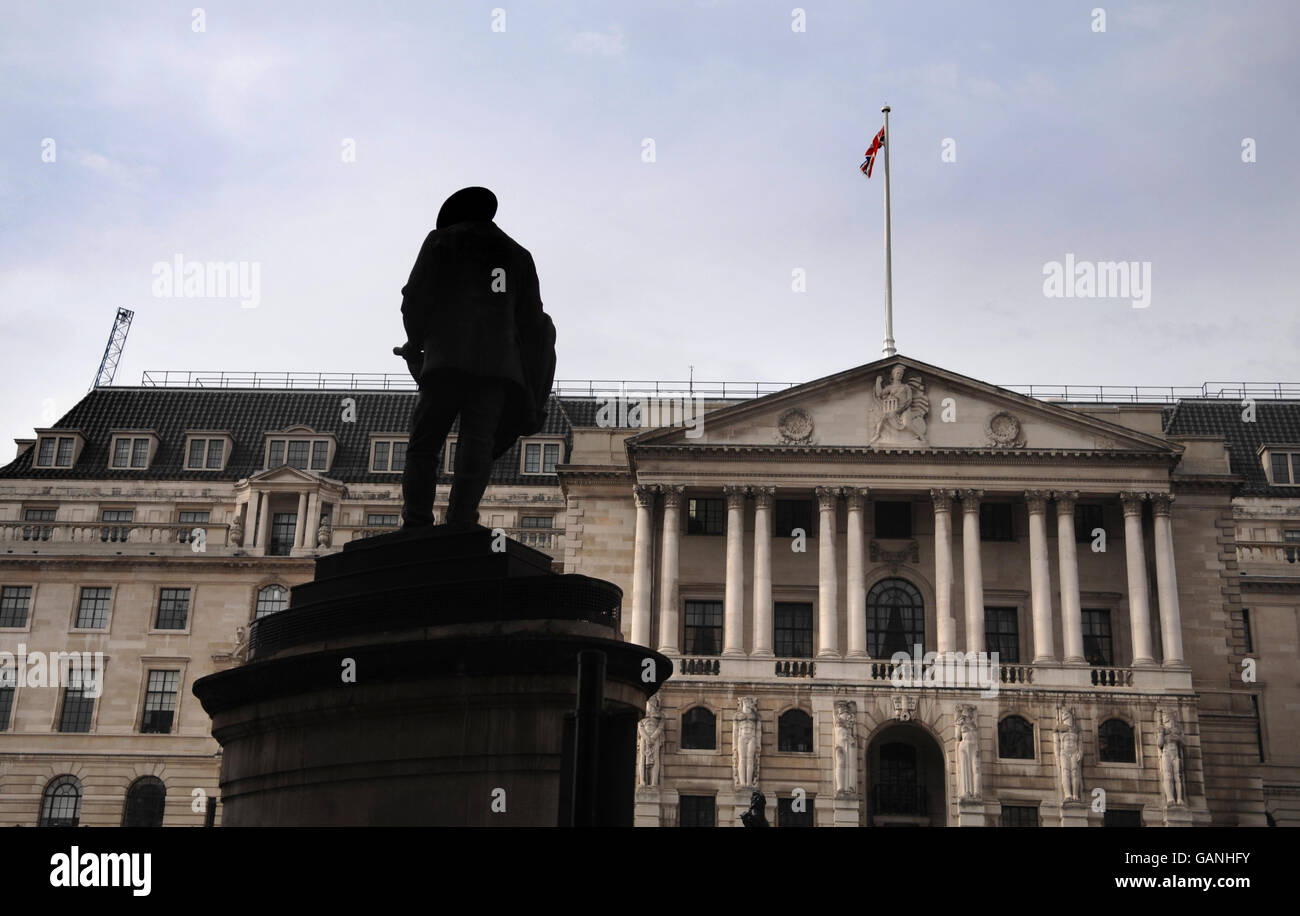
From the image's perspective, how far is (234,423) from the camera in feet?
261

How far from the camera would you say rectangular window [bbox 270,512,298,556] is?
6994 cm

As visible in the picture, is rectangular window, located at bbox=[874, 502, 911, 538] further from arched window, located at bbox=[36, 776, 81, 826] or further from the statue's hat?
the statue's hat

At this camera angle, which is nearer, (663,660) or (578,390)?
(663,660)

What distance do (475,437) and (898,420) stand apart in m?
46.2

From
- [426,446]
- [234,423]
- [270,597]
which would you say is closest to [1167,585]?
[270,597]

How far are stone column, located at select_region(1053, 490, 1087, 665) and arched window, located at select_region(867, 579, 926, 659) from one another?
18.0ft

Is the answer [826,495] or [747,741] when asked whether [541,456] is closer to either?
[826,495]

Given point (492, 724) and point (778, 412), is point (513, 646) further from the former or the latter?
point (778, 412)

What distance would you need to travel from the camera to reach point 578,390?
3253 inches

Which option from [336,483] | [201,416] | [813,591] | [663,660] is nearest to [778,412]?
[813,591]

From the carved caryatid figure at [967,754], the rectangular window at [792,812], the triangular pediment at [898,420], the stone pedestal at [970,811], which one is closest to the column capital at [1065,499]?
the triangular pediment at [898,420]

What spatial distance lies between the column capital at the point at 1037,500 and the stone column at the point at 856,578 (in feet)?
20.8

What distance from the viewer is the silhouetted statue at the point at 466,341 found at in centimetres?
1420

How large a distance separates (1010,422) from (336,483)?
32399 mm
